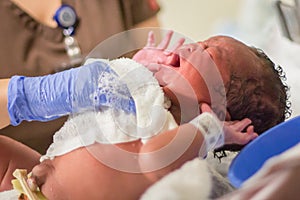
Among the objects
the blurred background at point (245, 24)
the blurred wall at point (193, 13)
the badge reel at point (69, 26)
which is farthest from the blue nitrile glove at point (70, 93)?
the blurred wall at point (193, 13)

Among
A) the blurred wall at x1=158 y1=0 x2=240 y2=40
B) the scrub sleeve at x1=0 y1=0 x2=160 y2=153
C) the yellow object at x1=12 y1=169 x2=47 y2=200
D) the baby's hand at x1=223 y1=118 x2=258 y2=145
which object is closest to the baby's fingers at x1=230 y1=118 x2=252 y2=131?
the baby's hand at x1=223 y1=118 x2=258 y2=145

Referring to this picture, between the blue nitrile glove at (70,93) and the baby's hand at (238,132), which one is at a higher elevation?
the blue nitrile glove at (70,93)

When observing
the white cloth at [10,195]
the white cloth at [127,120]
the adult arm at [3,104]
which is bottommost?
the white cloth at [10,195]

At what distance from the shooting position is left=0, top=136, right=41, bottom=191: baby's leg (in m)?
0.92

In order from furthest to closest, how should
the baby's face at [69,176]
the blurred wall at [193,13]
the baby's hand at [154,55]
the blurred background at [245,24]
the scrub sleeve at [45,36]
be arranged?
the blurred wall at [193,13] → the scrub sleeve at [45,36] → the blurred background at [245,24] → the baby's hand at [154,55] → the baby's face at [69,176]

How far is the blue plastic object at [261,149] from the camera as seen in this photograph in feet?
2.17

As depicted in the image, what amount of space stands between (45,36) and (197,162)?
812 mm

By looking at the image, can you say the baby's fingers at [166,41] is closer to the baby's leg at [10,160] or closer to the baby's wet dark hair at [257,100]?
the baby's wet dark hair at [257,100]

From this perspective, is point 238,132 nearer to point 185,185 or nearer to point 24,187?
point 185,185

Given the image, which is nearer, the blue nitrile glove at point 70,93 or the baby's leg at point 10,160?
the blue nitrile glove at point 70,93

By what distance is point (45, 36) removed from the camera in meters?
1.41

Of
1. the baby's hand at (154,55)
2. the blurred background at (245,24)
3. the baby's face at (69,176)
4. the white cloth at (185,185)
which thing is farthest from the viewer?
the blurred background at (245,24)

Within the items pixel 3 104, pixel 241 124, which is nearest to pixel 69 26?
pixel 3 104

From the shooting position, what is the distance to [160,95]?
78 centimetres
